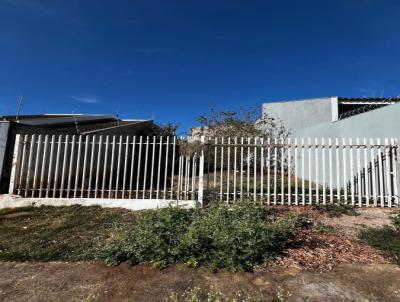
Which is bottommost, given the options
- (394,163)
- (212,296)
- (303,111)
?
(212,296)

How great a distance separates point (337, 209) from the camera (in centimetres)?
687

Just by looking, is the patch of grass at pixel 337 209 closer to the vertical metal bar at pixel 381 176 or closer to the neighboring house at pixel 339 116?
the vertical metal bar at pixel 381 176

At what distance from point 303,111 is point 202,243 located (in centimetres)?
1445

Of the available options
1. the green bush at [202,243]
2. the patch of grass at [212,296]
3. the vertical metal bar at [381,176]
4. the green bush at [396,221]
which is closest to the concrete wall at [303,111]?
the vertical metal bar at [381,176]

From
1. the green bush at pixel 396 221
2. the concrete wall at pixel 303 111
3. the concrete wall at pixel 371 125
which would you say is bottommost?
the green bush at pixel 396 221

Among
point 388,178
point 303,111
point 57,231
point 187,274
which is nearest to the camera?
point 187,274

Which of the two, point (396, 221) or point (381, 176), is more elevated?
point (381, 176)

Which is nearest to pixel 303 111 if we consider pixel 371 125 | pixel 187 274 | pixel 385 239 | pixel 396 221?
pixel 371 125

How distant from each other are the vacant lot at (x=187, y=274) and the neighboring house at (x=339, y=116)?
12.9 ft

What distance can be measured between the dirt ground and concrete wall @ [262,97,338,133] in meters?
12.9

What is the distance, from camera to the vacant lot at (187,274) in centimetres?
337

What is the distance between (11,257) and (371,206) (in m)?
7.62

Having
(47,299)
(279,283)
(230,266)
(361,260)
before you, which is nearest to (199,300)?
(230,266)

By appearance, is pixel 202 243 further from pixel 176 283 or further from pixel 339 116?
pixel 339 116
